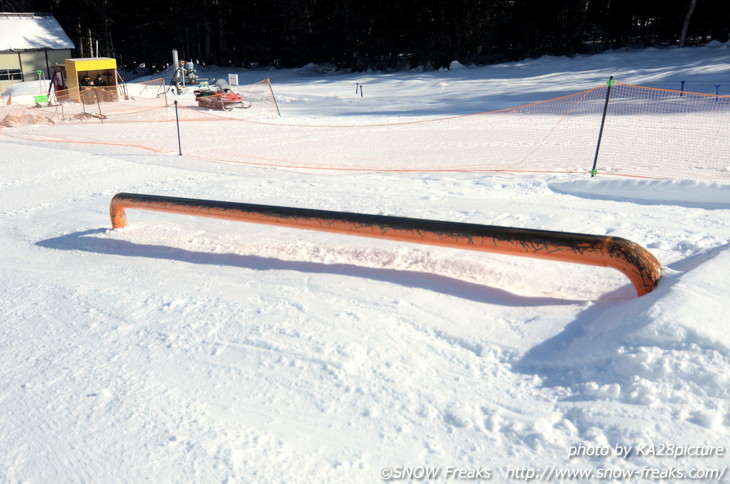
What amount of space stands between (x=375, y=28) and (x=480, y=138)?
2735cm

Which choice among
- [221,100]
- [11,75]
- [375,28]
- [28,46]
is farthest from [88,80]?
[375,28]

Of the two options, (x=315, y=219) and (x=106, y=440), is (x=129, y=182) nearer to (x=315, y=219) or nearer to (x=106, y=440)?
(x=315, y=219)

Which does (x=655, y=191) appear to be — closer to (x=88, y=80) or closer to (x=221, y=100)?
(x=221, y=100)

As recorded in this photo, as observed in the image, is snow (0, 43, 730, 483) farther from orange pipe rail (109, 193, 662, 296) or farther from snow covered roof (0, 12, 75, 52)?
snow covered roof (0, 12, 75, 52)

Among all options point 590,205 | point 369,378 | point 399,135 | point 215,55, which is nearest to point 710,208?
point 590,205

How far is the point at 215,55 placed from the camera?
4853 cm

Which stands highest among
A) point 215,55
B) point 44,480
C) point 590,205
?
point 215,55

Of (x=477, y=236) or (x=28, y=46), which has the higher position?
(x=28, y=46)

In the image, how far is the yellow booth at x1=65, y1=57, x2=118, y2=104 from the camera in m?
27.0

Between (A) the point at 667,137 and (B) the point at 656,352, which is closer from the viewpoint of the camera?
(B) the point at 656,352

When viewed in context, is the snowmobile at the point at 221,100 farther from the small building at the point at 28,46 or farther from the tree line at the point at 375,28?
the small building at the point at 28,46

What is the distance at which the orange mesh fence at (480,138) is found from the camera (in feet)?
36.3

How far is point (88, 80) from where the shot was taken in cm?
2797

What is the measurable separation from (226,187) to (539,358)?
5705 mm
